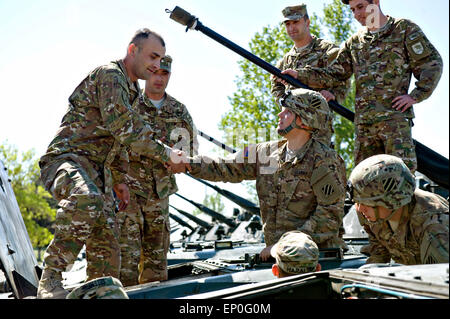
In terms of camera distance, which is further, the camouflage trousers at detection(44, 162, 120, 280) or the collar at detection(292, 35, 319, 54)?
the collar at detection(292, 35, 319, 54)

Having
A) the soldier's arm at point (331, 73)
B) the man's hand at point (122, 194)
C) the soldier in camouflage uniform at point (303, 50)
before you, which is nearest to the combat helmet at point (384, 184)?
the man's hand at point (122, 194)

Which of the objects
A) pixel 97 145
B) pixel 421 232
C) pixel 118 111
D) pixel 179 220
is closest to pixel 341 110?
pixel 118 111

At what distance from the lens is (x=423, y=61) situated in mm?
5098

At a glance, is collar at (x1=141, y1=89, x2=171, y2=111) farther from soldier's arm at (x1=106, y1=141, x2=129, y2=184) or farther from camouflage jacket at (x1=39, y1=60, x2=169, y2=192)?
camouflage jacket at (x1=39, y1=60, x2=169, y2=192)

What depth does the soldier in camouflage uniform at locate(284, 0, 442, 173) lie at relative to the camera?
5020 millimetres

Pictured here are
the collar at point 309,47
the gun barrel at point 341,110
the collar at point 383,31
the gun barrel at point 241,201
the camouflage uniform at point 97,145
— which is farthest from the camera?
the gun barrel at point 241,201

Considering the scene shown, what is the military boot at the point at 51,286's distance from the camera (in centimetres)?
348

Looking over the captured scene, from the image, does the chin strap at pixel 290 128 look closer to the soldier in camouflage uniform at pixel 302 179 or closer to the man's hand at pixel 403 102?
the soldier in camouflage uniform at pixel 302 179

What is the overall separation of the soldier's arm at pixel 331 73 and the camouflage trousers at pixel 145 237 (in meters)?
1.88

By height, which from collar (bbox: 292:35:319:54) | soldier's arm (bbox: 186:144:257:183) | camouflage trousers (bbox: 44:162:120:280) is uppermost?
collar (bbox: 292:35:319:54)

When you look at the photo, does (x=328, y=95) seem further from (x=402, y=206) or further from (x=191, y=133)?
(x=402, y=206)

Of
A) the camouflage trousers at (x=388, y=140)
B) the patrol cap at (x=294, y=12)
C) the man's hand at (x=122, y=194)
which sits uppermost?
the patrol cap at (x=294, y=12)

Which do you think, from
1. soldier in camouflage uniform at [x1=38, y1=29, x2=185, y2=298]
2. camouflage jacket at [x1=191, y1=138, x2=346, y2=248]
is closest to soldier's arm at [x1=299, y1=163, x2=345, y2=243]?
camouflage jacket at [x1=191, y1=138, x2=346, y2=248]

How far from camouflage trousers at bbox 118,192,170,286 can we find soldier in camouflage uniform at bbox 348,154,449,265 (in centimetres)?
263
